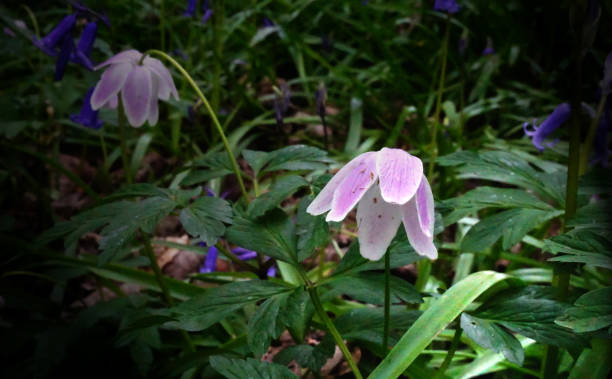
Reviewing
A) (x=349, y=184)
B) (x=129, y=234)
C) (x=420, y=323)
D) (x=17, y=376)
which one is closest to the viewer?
(x=349, y=184)

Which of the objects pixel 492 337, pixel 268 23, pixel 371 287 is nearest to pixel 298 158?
pixel 371 287

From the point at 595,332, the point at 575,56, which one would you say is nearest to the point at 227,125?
the point at 575,56

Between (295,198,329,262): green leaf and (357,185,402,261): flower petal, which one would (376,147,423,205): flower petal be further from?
(295,198,329,262): green leaf

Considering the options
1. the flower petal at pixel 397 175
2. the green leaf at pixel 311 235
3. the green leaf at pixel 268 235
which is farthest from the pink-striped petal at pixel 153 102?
the flower petal at pixel 397 175

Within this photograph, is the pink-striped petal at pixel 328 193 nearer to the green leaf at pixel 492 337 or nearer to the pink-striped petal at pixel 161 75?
the green leaf at pixel 492 337

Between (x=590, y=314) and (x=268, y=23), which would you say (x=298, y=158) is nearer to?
(x=590, y=314)

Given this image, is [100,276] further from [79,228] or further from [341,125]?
[341,125]
